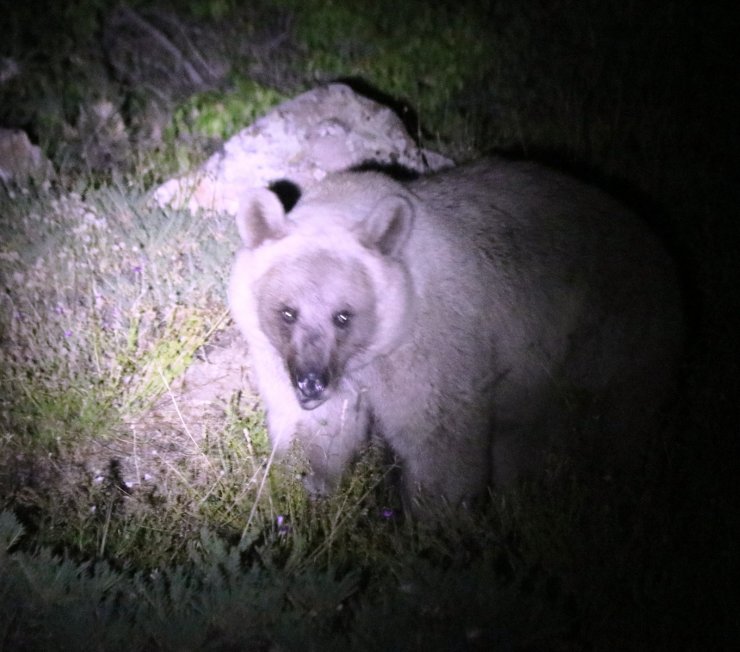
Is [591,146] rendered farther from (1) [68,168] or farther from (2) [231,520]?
(2) [231,520]

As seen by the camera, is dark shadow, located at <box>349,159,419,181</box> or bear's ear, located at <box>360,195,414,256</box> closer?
bear's ear, located at <box>360,195,414,256</box>

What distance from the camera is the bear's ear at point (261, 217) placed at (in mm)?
3607

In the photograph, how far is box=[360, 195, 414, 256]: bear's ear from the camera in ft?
11.6

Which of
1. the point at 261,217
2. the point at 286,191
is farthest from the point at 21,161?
the point at 261,217

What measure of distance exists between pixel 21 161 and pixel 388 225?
171 inches

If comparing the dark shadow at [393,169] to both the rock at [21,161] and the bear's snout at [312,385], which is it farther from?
the bear's snout at [312,385]

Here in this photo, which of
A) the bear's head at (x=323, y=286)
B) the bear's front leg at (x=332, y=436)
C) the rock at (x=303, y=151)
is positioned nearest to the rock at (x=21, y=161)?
the rock at (x=303, y=151)

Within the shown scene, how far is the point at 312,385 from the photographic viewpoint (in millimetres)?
3486

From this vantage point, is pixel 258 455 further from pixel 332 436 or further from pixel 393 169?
pixel 393 169

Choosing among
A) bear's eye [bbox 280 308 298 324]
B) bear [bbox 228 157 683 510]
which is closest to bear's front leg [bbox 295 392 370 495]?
bear [bbox 228 157 683 510]

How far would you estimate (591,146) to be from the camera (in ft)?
24.6

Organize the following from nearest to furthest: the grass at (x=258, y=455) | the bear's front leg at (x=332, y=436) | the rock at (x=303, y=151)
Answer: the grass at (x=258, y=455) → the bear's front leg at (x=332, y=436) → the rock at (x=303, y=151)

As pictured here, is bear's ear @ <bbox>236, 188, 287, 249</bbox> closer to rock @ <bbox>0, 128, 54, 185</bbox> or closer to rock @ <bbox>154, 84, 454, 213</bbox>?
rock @ <bbox>154, 84, 454, 213</bbox>

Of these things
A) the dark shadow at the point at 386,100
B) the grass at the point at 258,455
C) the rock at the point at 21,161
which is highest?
the dark shadow at the point at 386,100
